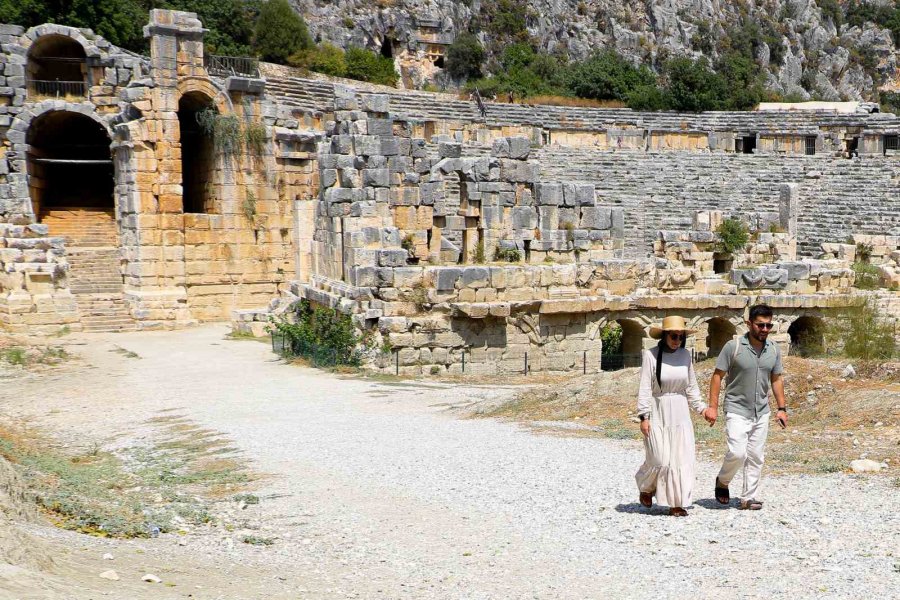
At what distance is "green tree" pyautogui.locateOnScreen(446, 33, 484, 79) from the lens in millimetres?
43844

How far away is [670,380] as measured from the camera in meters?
7.03

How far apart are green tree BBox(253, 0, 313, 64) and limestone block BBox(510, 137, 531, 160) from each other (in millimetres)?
→ 21270

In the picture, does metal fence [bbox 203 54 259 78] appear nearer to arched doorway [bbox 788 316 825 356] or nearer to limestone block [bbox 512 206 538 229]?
limestone block [bbox 512 206 538 229]

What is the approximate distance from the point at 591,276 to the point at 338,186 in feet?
14.8

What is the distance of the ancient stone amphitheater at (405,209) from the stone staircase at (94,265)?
0.18ft

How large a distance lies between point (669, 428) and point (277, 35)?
106 ft

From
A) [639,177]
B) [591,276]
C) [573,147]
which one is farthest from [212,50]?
[591,276]

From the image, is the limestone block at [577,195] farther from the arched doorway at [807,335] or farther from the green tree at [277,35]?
the green tree at [277,35]

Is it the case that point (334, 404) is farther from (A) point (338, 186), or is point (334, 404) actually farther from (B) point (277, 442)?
(A) point (338, 186)

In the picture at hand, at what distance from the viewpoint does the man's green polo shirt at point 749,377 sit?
7113 mm

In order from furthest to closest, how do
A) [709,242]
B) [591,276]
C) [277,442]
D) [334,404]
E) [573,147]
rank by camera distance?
1. [573,147]
2. [709,242]
3. [591,276]
4. [334,404]
5. [277,442]

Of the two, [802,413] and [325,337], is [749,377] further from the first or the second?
[325,337]

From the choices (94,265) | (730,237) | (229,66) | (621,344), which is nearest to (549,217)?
(621,344)

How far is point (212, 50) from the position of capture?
112ft
